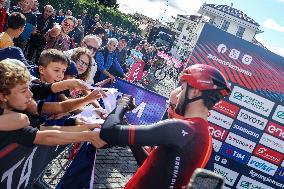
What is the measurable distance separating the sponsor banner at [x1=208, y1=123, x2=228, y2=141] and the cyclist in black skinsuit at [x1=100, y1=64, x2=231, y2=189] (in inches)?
160

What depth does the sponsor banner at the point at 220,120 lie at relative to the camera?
7023 millimetres

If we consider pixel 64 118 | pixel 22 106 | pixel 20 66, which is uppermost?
pixel 20 66

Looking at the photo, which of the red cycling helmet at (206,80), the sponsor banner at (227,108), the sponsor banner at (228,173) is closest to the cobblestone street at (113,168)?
the sponsor banner at (228,173)

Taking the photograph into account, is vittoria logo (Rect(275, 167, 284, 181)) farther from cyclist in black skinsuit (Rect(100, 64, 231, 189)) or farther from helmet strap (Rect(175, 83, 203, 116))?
helmet strap (Rect(175, 83, 203, 116))

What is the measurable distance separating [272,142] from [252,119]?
62 centimetres

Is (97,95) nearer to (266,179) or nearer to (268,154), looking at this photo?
(268,154)

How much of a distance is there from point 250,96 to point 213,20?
231 ft

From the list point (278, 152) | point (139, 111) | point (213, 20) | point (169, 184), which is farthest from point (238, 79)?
point (213, 20)

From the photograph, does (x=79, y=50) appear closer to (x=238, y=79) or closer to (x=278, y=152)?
(x=238, y=79)

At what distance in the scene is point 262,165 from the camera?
718cm

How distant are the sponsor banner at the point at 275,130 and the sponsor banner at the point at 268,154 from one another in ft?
1.08

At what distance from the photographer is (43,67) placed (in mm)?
4910

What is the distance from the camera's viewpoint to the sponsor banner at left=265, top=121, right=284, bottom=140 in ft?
22.8

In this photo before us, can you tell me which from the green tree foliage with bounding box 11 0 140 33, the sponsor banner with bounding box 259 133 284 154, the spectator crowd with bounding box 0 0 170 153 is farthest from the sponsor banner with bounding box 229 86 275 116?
the green tree foliage with bounding box 11 0 140 33
